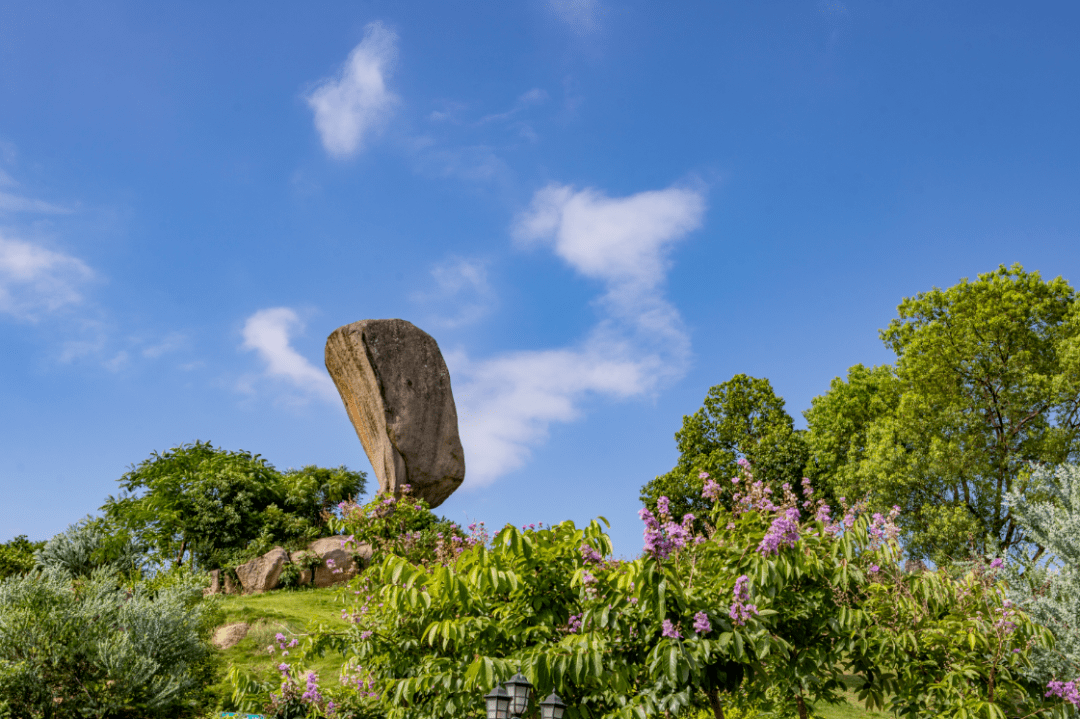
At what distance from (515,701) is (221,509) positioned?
78.8 ft

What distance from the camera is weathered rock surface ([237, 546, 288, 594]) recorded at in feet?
73.5

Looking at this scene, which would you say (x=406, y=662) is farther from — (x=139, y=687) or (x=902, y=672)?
(x=139, y=687)

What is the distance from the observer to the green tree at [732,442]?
3058 cm

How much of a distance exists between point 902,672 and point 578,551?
3223 millimetres

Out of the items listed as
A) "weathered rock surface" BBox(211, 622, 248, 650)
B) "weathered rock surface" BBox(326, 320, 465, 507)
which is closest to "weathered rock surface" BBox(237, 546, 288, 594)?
"weathered rock surface" BBox(326, 320, 465, 507)

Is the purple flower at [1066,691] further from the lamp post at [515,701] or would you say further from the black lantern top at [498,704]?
the black lantern top at [498,704]

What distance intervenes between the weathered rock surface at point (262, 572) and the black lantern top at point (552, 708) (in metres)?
18.7

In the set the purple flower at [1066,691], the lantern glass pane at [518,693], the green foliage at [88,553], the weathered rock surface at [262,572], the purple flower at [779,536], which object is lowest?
the purple flower at [1066,691]

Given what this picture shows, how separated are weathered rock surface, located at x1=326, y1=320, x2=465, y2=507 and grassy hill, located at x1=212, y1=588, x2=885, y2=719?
5217 millimetres

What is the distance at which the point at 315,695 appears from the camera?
8.33 meters

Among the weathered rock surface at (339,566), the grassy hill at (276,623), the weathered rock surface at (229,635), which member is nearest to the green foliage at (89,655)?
the grassy hill at (276,623)

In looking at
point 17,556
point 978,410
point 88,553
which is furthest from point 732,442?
point 17,556

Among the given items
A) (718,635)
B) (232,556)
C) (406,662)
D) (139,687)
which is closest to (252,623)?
(139,687)

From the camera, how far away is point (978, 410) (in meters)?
23.2
